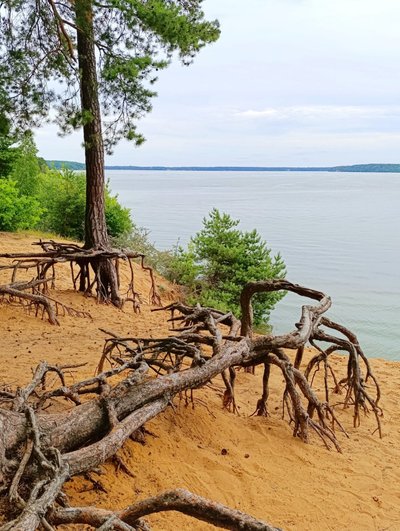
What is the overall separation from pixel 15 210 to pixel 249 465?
18.5 m

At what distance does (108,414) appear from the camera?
378 centimetres

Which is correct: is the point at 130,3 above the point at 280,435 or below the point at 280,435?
above

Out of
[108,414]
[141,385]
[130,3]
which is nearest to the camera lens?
[108,414]

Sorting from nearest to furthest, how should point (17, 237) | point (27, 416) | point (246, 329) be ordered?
point (27, 416), point (246, 329), point (17, 237)

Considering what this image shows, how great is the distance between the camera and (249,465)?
4.80 meters

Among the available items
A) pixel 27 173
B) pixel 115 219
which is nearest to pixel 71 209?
pixel 115 219

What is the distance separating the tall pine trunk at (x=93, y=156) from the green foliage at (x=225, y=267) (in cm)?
568

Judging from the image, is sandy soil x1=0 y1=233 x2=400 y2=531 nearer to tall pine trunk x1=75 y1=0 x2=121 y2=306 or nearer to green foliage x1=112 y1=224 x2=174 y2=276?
tall pine trunk x1=75 y1=0 x2=121 y2=306

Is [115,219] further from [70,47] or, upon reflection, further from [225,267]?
[70,47]

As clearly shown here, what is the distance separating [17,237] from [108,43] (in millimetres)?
9868

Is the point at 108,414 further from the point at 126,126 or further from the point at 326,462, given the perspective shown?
the point at 126,126

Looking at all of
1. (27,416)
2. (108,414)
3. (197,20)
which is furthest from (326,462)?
(197,20)

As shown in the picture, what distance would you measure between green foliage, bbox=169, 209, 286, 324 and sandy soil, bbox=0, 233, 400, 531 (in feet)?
33.4

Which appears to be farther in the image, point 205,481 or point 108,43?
point 108,43
